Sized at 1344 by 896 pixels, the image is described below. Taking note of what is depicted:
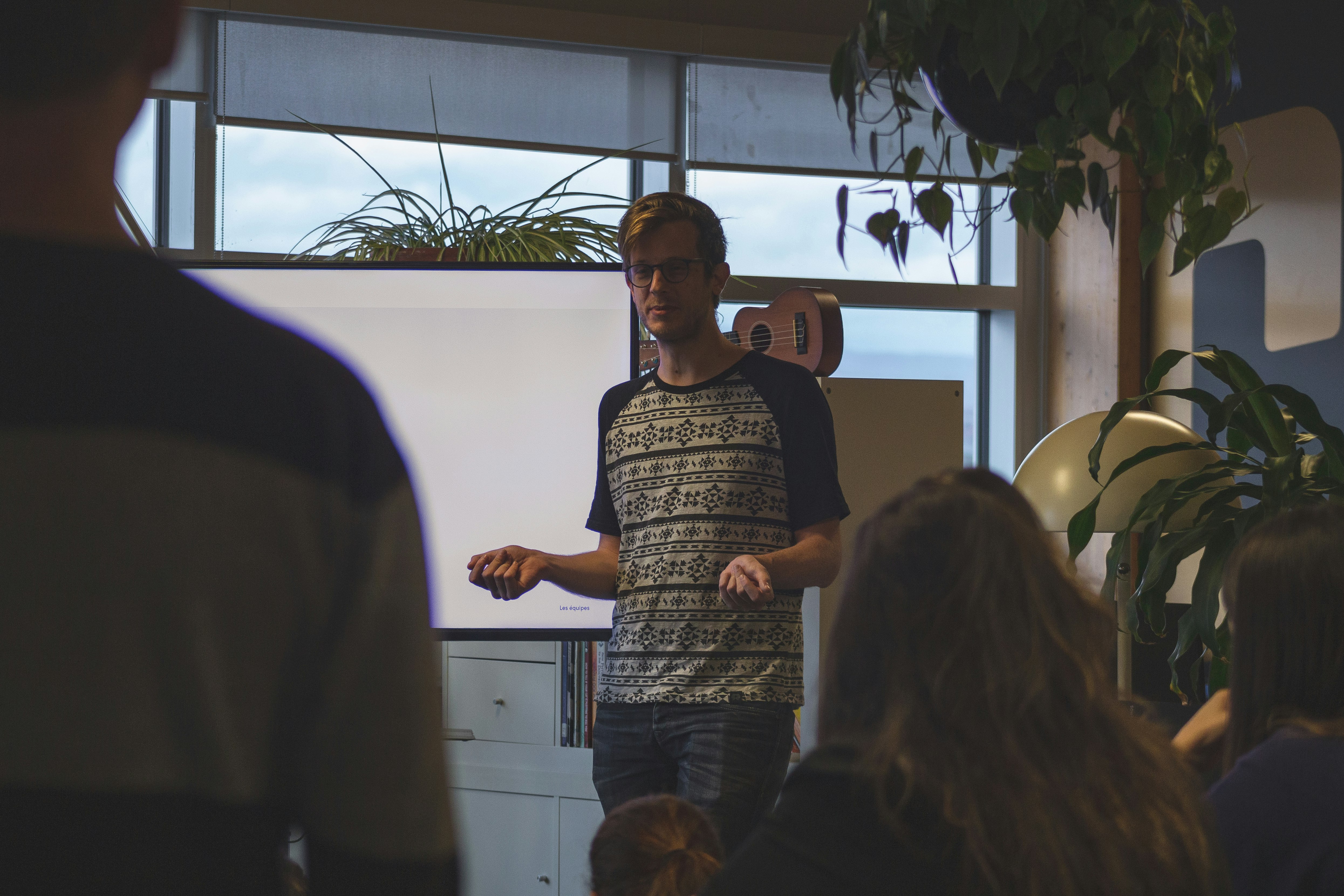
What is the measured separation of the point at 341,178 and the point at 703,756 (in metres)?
3.17

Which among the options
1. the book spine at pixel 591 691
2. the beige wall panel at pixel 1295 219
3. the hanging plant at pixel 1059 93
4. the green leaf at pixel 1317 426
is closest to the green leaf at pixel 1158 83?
the hanging plant at pixel 1059 93

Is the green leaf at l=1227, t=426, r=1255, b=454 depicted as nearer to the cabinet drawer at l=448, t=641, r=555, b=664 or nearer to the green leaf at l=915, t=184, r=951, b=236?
the green leaf at l=915, t=184, r=951, b=236

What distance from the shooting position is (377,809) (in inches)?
16.5

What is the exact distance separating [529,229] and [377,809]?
7.40 feet

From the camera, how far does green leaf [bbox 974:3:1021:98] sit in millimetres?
1329

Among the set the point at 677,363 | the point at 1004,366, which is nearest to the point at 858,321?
the point at 1004,366

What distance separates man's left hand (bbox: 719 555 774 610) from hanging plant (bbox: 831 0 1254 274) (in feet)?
1.31

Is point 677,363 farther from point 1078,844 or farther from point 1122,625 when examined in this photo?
point 1122,625

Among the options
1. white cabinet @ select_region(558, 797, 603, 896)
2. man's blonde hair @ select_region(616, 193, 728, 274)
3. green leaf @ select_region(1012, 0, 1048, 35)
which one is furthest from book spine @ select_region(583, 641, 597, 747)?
green leaf @ select_region(1012, 0, 1048, 35)

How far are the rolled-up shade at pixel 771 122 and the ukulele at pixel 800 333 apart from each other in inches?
71.0

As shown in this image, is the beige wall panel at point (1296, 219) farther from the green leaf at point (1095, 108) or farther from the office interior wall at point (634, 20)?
the green leaf at point (1095, 108)

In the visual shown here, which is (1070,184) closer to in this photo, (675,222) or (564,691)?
(675,222)

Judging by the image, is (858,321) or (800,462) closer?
(800,462)

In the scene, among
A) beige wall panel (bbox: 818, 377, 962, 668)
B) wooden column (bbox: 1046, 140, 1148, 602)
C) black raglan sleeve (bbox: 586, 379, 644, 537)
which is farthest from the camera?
wooden column (bbox: 1046, 140, 1148, 602)
